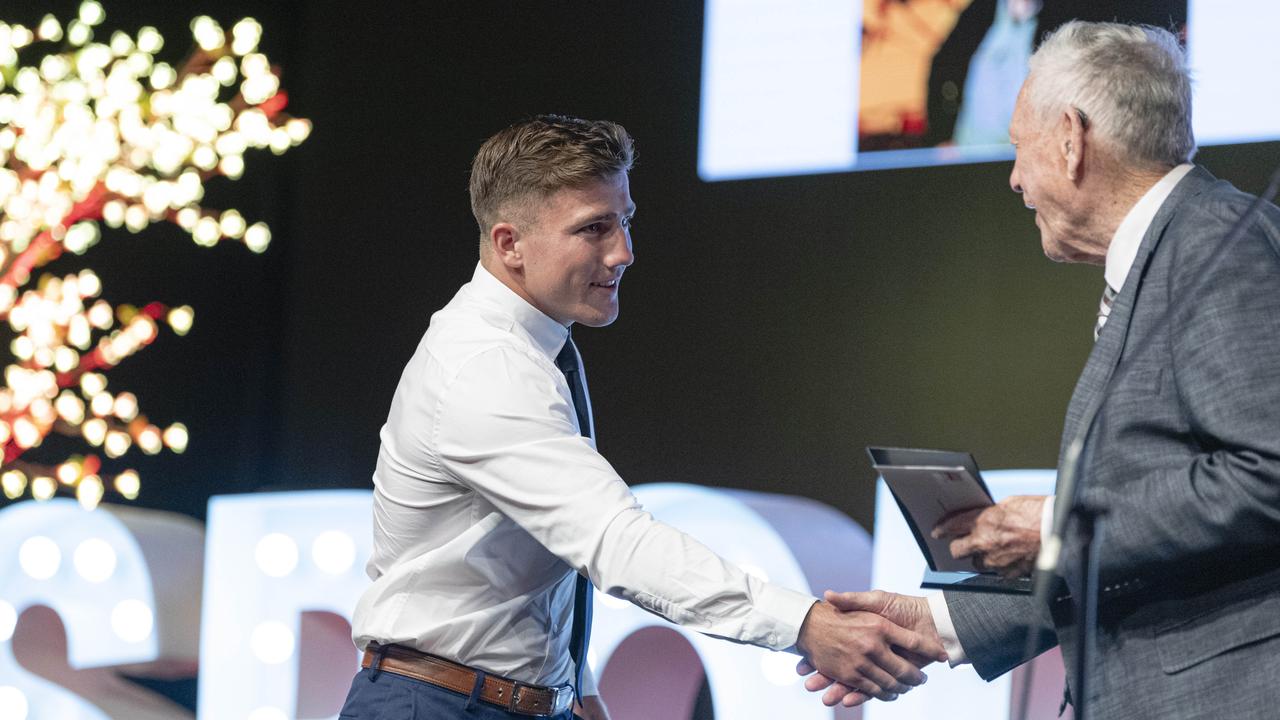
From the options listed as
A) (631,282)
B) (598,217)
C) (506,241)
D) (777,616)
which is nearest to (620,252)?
(598,217)

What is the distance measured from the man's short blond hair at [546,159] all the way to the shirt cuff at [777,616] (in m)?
0.78

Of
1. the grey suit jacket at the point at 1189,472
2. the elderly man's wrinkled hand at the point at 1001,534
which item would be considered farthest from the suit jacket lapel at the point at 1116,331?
the elderly man's wrinkled hand at the point at 1001,534

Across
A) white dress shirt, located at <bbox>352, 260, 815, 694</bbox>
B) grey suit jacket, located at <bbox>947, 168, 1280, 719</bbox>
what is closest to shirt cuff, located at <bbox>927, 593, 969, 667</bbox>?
white dress shirt, located at <bbox>352, 260, 815, 694</bbox>

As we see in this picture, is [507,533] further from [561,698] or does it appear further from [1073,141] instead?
[1073,141]

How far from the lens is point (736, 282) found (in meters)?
3.83

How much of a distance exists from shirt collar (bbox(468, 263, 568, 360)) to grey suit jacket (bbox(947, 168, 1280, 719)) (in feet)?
3.01

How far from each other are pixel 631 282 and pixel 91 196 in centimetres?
202

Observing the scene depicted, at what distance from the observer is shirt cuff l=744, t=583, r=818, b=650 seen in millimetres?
1982

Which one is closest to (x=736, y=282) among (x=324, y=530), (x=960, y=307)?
(x=960, y=307)

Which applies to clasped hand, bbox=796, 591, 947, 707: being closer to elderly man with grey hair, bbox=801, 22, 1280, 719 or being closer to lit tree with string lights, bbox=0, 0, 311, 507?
elderly man with grey hair, bbox=801, 22, 1280, 719

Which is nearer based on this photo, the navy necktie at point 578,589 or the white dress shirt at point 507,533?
the white dress shirt at point 507,533

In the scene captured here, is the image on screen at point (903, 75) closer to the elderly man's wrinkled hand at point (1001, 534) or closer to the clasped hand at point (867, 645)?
the clasped hand at point (867, 645)

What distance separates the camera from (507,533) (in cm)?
211

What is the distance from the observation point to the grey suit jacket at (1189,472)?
1.59 metres
